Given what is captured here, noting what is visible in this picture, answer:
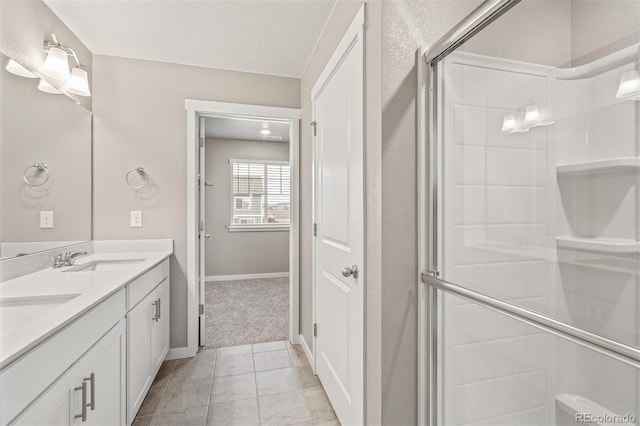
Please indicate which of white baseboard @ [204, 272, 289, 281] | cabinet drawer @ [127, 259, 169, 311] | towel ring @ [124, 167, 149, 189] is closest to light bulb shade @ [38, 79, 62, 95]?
towel ring @ [124, 167, 149, 189]

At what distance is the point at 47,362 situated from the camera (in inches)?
35.8

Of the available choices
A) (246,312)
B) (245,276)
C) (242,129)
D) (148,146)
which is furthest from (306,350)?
(242,129)

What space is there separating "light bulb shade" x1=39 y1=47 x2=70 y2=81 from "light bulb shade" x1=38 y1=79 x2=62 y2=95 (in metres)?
0.06

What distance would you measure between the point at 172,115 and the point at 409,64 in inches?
80.2

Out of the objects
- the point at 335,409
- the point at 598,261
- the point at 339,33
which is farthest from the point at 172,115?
the point at 598,261

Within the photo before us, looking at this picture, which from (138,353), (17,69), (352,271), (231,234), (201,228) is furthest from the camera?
(231,234)

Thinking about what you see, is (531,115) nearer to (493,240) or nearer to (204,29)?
(493,240)

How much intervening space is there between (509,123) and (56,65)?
253 centimetres

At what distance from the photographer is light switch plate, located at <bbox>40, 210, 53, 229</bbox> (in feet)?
6.04

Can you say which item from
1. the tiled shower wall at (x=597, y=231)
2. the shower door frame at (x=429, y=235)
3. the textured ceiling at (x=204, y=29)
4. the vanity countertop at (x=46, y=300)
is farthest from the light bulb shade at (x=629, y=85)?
the vanity countertop at (x=46, y=300)

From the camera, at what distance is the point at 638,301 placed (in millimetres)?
826

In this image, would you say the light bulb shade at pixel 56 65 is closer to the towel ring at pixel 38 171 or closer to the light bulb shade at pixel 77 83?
the light bulb shade at pixel 77 83

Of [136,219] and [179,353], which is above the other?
[136,219]

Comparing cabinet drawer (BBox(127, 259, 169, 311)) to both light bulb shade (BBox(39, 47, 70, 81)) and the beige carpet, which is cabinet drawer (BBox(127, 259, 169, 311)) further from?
light bulb shade (BBox(39, 47, 70, 81))
